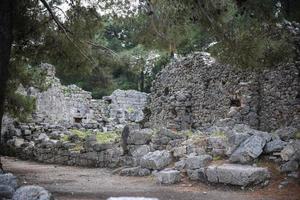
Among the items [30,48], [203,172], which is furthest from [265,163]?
[30,48]

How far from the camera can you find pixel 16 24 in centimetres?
1014

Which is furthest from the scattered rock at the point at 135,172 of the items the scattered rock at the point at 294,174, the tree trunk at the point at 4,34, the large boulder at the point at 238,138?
the tree trunk at the point at 4,34

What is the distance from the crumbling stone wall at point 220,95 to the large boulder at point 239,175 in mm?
3820

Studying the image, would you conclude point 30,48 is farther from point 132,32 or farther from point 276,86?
point 276,86

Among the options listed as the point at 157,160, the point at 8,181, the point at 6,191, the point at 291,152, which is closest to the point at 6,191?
the point at 6,191

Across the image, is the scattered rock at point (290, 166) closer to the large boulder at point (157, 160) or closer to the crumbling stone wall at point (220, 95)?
the large boulder at point (157, 160)

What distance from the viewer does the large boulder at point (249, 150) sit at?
9938 mm

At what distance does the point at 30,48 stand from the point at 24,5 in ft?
4.15

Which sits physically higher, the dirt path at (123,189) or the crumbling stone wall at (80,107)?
the crumbling stone wall at (80,107)

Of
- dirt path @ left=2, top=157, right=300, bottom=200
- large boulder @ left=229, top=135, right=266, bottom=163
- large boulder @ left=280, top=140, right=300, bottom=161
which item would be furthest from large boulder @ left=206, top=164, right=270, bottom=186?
large boulder @ left=280, top=140, right=300, bottom=161

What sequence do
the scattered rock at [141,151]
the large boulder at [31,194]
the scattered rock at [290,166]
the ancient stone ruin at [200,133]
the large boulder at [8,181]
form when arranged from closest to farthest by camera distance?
the large boulder at [31,194] < the large boulder at [8,181] < the scattered rock at [290,166] < the ancient stone ruin at [200,133] < the scattered rock at [141,151]

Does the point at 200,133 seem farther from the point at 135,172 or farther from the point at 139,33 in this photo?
the point at 139,33

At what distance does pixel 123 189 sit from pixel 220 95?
6.87m

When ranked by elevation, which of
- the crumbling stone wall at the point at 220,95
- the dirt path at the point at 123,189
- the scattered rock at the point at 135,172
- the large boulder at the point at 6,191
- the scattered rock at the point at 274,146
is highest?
the crumbling stone wall at the point at 220,95
